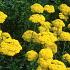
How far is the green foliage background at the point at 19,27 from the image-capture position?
12.8 ft

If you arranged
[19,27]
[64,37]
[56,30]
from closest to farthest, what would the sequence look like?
[64,37] → [56,30] → [19,27]

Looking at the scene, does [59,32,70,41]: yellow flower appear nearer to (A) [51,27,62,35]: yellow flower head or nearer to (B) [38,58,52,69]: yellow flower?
(A) [51,27,62,35]: yellow flower head

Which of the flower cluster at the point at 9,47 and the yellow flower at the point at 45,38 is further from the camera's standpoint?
the yellow flower at the point at 45,38

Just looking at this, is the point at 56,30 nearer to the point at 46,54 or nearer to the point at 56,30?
the point at 56,30

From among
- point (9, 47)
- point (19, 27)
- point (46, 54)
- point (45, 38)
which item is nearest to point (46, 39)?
point (45, 38)

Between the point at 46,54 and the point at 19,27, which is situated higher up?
the point at 46,54

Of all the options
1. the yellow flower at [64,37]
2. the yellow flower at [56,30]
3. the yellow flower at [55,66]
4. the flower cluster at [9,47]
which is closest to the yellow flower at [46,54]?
the yellow flower at [55,66]

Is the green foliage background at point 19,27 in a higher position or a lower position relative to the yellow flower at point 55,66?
lower

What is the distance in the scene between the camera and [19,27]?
4793 mm

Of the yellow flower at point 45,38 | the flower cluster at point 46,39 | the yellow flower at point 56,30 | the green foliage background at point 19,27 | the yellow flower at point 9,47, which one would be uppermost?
the yellow flower at point 9,47

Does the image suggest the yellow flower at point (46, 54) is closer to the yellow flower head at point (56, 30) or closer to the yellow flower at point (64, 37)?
the yellow flower at point (64, 37)

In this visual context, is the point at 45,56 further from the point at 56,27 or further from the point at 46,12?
the point at 46,12

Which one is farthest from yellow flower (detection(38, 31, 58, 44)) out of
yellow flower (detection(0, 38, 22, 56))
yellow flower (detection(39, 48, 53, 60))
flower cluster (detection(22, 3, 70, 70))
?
yellow flower (detection(0, 38, 22, 56))

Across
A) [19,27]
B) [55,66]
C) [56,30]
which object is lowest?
[19,27]
